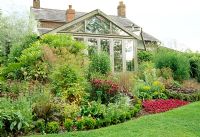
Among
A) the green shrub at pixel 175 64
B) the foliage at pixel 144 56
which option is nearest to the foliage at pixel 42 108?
the green shrub at pixel 175 64

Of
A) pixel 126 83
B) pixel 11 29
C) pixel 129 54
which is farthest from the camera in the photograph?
pixel 11 29

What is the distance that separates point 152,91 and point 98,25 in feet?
33.6

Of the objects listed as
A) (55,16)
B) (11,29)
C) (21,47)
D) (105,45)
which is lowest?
(21,47)

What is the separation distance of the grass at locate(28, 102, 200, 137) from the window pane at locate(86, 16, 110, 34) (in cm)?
1320

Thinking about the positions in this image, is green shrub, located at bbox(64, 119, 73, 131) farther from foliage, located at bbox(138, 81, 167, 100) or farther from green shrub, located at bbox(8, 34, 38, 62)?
green shrub, located at bbox(8, 34, 38, 62)

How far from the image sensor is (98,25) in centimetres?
2628

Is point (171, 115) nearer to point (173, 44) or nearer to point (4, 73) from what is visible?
point (4, 73)

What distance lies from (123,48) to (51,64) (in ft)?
32.5

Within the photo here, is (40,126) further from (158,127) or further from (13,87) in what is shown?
(13,87)

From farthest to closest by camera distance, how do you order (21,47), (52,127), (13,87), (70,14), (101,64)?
(70,14)
(21,47)
(101,64)
(13,87)
(52,127)

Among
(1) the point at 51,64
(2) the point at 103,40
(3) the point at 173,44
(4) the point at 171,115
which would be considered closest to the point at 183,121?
(4) the point at 171,115

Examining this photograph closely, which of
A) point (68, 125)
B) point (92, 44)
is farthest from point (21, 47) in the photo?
point (68, 125)

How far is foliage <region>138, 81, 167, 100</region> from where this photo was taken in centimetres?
1624

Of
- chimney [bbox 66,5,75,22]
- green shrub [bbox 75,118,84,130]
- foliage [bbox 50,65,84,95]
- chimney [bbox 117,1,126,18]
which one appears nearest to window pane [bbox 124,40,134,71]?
chimney [bbox 66,5,75,22]
